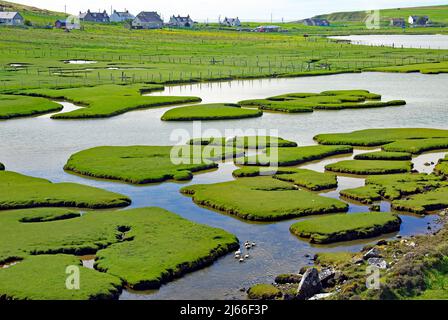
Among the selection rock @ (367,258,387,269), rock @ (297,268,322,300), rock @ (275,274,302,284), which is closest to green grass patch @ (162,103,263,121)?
rock @ (367,258,387,269)

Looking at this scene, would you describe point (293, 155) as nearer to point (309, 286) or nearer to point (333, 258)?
point (333, 258)

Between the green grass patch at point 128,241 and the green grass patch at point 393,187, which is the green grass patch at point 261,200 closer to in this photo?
the green grass patch at point 393,187

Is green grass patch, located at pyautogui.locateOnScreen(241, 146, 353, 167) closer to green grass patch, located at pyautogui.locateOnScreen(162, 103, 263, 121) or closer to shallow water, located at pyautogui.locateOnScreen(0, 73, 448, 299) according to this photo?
shallow water, located at pyautogui.locateOnScreen(0, 73, 448, 299)

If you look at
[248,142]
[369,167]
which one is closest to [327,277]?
[369,167]

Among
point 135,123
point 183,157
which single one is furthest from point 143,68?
point 183,157
